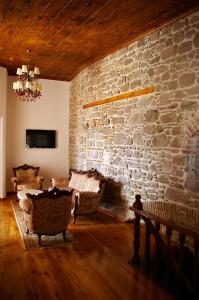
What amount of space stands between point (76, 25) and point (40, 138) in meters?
4.46

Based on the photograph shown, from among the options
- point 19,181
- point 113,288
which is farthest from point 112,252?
point 19,181

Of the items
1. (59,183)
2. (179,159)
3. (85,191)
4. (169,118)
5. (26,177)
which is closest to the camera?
(179,159)

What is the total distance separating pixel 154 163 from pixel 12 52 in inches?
157

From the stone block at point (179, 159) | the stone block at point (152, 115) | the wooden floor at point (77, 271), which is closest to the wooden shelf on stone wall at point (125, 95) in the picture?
the stone block at point (152, 115)

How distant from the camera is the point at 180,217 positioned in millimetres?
4027

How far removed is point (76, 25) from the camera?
471 cm

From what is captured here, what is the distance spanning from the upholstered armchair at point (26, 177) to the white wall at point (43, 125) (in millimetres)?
454

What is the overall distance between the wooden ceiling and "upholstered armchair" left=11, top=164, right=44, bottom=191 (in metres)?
2.93

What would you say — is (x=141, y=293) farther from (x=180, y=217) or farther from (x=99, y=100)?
(x=99, y=100)

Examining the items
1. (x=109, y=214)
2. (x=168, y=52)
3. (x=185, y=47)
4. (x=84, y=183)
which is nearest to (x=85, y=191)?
(x=84, y=183)

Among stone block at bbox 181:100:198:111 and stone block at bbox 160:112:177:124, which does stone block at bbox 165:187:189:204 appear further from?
stone block at bbox 181:100:198:111

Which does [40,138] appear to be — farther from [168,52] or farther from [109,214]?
[168,52]

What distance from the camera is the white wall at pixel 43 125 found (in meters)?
8.27

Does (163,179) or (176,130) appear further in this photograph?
(163,179)
